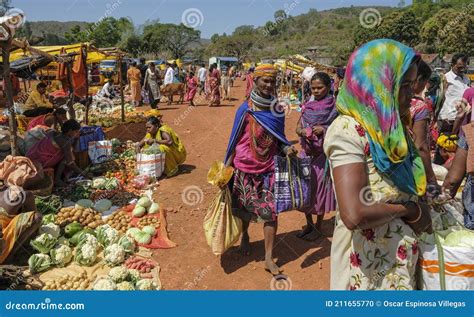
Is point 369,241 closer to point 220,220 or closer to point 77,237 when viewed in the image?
point 220,220

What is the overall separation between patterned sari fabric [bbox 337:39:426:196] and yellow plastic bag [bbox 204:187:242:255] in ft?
7.04

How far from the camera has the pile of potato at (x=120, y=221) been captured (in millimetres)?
4586

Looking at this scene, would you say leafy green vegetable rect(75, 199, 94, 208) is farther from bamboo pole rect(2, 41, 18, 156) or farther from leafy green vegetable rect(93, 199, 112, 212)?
bamboo pole rect(2, 41, 18, 156)

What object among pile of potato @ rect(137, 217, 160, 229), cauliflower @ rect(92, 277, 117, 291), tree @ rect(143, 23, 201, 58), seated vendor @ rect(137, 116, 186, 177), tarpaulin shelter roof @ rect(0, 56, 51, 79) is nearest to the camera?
cauliflower @ rect(92, 277, 117, 291)

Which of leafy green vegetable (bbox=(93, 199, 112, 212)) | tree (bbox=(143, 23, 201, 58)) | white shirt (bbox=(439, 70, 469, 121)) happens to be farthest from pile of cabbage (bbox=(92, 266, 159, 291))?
tree (bbox=(143, 23, 201, 58))

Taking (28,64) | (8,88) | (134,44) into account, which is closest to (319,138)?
(8,88)

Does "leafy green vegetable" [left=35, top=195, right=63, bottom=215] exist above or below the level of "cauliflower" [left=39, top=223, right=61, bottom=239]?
above

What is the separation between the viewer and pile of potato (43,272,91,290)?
132 inches

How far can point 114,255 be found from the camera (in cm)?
378

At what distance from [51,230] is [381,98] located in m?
3.84

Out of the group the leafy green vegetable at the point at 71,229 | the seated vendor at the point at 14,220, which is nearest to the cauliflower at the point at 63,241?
the leafy green vegetable at the point at 71,229

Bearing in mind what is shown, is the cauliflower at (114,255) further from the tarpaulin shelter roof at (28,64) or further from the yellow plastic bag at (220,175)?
the tarpaulin shelter roof at (28,64)

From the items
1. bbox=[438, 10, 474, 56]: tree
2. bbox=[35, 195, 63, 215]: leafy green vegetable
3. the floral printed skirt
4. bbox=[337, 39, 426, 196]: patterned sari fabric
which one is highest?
bbox=[438, 10, 474, 56]: tree
